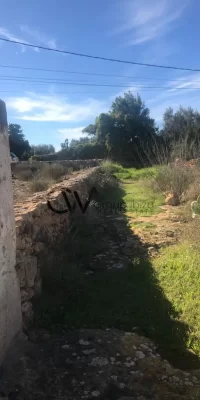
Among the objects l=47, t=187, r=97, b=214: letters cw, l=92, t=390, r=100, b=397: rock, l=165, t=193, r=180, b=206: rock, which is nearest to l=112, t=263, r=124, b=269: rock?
l=47, t=187, r=97, b=214: letters cw

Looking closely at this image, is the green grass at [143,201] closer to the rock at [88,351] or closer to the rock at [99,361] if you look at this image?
the rock at [88,351]

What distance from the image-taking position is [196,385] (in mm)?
2707

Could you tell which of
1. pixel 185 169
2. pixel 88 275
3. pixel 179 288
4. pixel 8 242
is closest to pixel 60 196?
pixel 88 275

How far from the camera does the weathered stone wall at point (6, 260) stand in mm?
2830

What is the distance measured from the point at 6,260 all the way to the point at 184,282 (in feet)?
7.99

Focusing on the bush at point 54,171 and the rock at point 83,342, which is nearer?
the rock at point 83,342

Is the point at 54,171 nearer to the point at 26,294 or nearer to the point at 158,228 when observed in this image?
the point at 158,228

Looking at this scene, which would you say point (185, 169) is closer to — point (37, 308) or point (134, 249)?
point (134, 249)

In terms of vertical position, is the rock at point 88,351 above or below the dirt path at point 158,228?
below

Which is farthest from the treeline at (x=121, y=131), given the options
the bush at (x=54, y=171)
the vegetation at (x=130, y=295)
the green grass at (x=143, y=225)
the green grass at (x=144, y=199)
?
the vegetation at (x=130, y=295)

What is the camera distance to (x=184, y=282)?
4453 millimetres

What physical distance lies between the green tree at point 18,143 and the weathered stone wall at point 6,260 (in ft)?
105

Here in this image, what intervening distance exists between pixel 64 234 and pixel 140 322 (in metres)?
2.92

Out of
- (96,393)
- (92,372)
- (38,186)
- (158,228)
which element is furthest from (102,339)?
(38,186)
